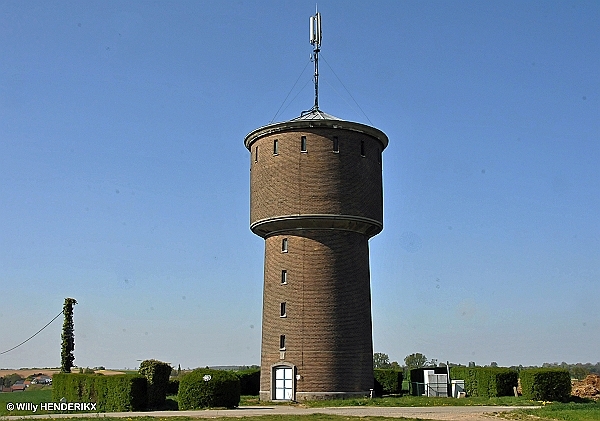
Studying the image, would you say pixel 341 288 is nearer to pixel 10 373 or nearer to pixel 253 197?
pixel 253 197

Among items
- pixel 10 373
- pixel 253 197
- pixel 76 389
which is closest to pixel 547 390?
pixel 253 197

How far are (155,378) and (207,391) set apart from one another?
6.81 feet

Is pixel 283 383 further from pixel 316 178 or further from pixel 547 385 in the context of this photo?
pixel 547 385

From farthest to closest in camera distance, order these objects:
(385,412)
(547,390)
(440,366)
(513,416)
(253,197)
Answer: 1. (440,366)
2. (253,197)
3. (547,390)
4. (385,412)
5. (513,416)

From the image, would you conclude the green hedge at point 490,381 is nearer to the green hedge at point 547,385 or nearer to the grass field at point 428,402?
the grass field at point 428,402

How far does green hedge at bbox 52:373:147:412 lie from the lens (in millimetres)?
27781

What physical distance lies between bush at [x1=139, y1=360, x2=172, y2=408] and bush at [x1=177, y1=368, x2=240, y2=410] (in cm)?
76

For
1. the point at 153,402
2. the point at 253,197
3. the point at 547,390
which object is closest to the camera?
the point at 153,402

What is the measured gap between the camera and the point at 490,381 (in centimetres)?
3625

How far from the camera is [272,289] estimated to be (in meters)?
36.8

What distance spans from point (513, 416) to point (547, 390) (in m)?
9.00

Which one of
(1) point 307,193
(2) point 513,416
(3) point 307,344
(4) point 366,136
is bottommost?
(2) point 513,416

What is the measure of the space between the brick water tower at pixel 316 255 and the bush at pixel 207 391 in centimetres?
581

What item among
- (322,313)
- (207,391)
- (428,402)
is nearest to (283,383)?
(322,313)
